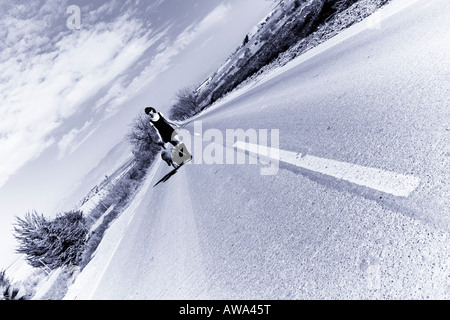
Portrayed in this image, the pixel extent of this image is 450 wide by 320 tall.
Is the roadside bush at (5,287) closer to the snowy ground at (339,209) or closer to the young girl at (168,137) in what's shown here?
the snowy ground at (339,209)

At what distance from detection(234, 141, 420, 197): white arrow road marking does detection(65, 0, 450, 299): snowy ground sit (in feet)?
0.22

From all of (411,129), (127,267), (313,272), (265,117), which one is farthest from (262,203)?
(265,117)

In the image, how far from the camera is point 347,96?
5406mm

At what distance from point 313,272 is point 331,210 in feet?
2.72

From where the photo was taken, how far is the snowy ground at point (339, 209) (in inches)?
85.7

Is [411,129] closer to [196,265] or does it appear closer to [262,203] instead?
[262,203]

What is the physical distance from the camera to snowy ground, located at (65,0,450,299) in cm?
218

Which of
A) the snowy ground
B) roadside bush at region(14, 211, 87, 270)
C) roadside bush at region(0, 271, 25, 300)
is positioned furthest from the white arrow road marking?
roadside bush at region(0, 271, 25, 300)

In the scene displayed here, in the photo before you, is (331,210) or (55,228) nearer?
(331,210)

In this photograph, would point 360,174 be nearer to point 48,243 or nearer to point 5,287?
point 48,243

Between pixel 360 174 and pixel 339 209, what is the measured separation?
0.57m

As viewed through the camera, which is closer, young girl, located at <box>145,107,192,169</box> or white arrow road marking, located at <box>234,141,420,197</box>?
white arrow road marking, located at <box>234,141,420,197</box>

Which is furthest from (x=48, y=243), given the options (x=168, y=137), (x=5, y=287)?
(x=168, y=137)

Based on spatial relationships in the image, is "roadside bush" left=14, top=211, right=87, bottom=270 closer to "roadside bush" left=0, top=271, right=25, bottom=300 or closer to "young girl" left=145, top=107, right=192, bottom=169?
"roadside bush" left=0, top=271, right=25, bottom=300
